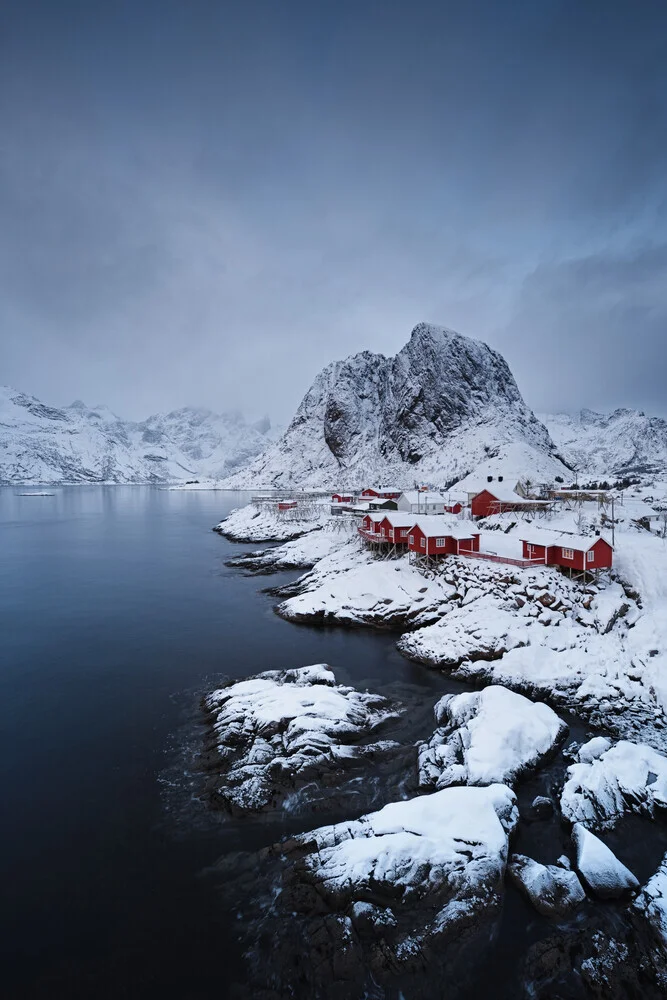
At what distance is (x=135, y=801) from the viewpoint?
585 inches

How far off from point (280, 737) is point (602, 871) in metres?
10.8

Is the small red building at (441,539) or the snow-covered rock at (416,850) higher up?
the small red building at (441,539)

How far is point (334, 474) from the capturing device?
182125mm

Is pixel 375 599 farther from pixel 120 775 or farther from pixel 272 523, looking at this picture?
pixel 272 523

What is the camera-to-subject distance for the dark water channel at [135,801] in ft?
33.0

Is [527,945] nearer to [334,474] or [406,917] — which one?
[406,917]

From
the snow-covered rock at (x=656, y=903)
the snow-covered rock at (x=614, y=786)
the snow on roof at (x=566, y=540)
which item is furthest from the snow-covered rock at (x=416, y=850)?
the snow on roof at (x=566, y=540)

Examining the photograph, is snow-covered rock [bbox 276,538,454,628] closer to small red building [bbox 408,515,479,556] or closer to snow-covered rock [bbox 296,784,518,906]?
small red building [bbox 408,515,479,556]

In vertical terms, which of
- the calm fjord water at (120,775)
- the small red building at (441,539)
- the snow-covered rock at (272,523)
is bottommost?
the calm fjord water at (120,775)

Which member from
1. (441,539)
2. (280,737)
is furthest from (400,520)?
(280,737)

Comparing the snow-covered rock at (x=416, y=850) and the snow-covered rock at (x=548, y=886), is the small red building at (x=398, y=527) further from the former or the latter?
the snow-covered rock at (x=548, y=886)

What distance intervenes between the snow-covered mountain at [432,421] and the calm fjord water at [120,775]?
92.5 m

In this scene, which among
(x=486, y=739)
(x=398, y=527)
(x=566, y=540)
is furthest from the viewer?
(x=398, y=527)

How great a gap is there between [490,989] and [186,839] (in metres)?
8.92
